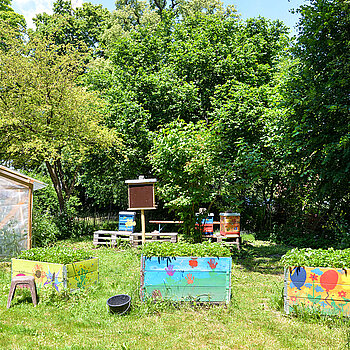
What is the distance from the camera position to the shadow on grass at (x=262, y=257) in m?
8.92

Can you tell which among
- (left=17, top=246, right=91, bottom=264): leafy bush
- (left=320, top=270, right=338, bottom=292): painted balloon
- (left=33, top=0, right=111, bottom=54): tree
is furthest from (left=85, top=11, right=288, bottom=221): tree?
(left=33, top=0, right=111, bottom=54): tree

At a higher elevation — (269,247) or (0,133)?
(0,133)

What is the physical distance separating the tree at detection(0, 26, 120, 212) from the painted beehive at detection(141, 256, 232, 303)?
8.39 meters

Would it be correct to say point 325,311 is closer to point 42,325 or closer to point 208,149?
point 42,325

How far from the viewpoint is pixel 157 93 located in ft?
51.4

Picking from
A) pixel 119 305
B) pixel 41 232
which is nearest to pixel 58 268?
pixel 119 305

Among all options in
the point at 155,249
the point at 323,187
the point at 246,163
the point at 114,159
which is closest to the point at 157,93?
the point at 114,159

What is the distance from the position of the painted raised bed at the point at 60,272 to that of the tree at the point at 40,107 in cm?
679

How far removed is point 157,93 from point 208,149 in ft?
24.9

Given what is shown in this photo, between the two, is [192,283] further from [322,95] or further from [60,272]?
[322,95]

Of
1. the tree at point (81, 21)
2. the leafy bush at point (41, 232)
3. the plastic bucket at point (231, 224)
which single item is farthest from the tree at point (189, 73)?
the tree at point (81, 21)

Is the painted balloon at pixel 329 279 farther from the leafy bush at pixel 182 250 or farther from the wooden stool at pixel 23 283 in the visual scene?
the wooden stool at pixel 23 283

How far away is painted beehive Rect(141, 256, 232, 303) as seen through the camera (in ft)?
18.0

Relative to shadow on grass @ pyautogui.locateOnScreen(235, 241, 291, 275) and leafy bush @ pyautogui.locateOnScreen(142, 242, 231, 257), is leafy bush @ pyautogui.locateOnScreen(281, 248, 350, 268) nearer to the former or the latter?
leafy bush @ pyautogui.locateOnScreen(142, 242, 231, 257)
